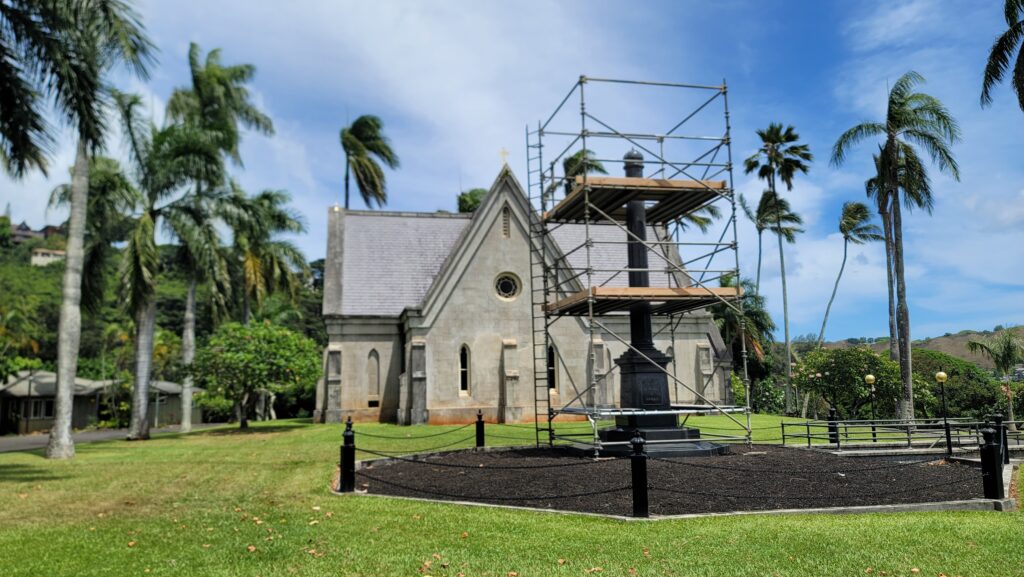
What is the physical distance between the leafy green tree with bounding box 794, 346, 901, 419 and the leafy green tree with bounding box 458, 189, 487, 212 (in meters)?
27.9

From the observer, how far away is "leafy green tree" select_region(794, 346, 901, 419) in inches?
1366

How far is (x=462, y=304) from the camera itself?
31250 millimetres

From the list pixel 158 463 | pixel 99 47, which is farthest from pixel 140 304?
pixel 99 47

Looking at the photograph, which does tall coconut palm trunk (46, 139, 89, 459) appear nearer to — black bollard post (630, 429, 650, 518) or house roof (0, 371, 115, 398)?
black bollard post (630, 429, 650, 518)

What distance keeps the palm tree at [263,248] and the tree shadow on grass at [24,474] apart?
1260 cm

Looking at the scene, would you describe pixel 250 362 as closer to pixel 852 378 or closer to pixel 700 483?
pixel 700 483

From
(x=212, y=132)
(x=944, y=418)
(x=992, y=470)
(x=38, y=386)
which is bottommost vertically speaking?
(x=992, y=470)

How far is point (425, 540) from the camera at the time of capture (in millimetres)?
8211

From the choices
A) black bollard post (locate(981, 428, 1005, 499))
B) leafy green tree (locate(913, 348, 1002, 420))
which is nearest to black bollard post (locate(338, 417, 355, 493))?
black bollard post (locate(981, 428, 1005, 499))

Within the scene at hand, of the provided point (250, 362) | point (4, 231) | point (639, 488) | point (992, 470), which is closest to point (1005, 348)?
point (992, 470)

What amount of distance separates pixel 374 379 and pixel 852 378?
24405 mm

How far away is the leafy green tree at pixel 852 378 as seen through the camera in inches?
1366

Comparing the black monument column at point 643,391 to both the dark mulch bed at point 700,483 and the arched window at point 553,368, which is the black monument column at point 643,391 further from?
the arched window at point 553,368

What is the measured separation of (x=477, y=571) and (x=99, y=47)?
15.1 m
